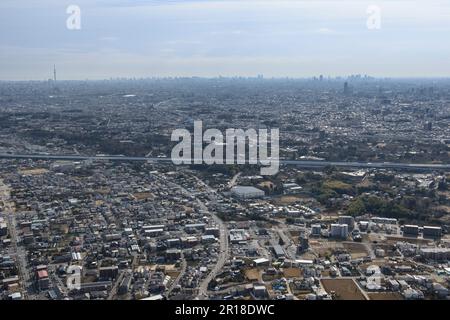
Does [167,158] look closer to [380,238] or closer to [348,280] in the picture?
[380,238]

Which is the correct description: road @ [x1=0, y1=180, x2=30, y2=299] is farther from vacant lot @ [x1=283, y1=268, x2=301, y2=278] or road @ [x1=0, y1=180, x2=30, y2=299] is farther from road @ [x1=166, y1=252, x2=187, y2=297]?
vacant lot @ [x1=283, y1=268, x2=301, y2=278]

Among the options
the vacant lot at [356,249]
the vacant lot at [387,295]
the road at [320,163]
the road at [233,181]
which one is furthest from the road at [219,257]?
the road at [320,163]

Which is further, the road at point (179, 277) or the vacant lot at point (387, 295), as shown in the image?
the road at point (179, 277)

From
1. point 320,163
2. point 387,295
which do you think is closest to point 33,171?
point 320,163

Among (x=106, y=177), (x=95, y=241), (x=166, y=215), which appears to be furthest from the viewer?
(x=106, y=177)

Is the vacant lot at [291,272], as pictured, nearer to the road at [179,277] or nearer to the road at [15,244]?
the road at [179,277]

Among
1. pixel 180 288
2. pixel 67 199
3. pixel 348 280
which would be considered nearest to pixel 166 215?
pixel 67 199

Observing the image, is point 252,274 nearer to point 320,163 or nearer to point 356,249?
point 356,249
